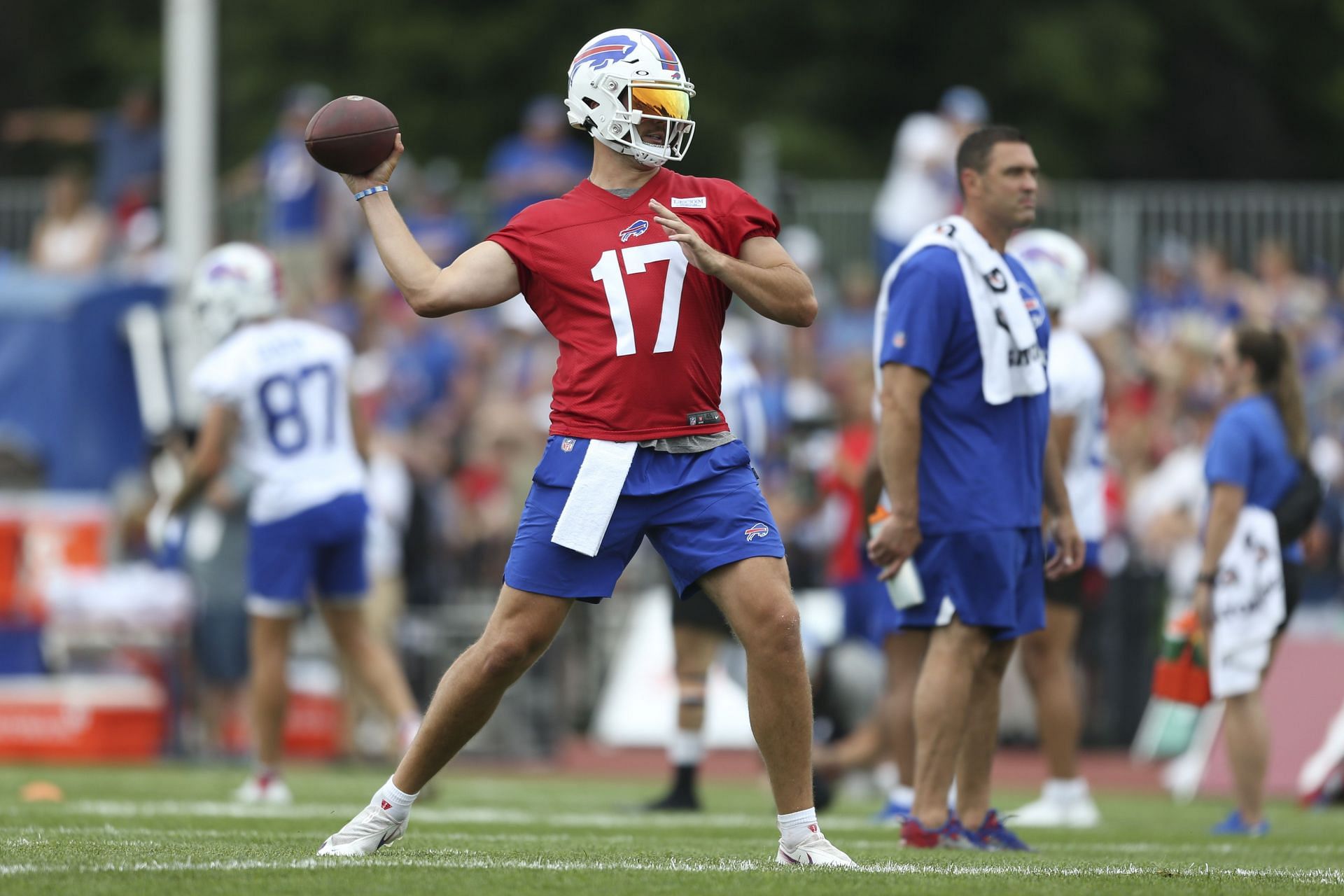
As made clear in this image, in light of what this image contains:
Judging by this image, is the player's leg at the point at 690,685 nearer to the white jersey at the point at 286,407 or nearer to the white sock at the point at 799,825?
the white jersey at the point at 286,407

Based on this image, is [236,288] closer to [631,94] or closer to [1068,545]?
[1068,545]

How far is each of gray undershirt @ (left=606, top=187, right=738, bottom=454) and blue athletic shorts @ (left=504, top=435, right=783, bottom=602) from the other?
2cm

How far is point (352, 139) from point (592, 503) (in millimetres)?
1303

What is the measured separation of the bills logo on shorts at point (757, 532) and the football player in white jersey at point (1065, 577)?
3.84 metres

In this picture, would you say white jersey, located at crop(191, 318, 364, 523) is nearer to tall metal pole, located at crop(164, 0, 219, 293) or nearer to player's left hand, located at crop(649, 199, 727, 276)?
player's left hand, located at crop(649, 199, 727, 276)

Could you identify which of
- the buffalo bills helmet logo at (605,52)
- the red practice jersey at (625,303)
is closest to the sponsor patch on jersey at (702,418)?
the red practice jersey at (625,303)

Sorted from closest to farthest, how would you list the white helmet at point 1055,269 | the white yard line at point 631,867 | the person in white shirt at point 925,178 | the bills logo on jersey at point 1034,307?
1. the white yard line at point 631,867
2. the bills logo on jersey at point 1034,307
3. the white helmet at point 1055,269
4. the person in white shirt at point 925,178

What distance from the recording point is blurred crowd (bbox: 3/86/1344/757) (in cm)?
1551

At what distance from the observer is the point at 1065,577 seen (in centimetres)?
1020

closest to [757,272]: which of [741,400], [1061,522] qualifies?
[1061,522]

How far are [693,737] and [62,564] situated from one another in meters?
7.32

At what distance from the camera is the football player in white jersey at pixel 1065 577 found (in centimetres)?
1030

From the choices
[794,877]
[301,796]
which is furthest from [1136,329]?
[794,877]

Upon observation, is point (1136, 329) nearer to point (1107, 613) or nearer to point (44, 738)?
point (1107, 613)
